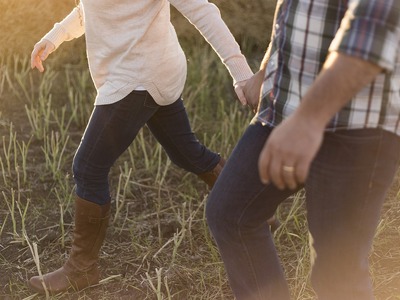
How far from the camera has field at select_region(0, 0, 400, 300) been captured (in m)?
2.97

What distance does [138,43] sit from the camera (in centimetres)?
258

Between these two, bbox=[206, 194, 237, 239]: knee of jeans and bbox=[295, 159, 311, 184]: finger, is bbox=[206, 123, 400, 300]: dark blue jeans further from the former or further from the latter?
bbox=[295, 159, 311, 184]: finger

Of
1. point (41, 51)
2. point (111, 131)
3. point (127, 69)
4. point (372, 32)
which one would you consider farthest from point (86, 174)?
point (372, 32)

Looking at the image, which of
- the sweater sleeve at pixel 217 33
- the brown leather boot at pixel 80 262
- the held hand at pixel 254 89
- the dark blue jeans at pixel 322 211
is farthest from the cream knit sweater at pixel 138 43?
the dark blue jeans at pixel 322 211

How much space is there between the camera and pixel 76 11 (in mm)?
2846

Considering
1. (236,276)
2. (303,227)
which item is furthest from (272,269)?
(303,227)

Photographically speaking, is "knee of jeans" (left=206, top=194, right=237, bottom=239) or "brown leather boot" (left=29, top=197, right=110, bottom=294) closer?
"knee of jeans" (left=206, top=194, right=237, bottom=239)

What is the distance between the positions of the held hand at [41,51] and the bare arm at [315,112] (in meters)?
1.44

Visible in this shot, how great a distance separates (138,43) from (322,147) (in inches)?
37.3

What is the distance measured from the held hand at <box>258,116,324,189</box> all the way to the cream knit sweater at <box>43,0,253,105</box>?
0.88m

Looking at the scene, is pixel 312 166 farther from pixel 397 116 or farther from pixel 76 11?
pixel 76 11

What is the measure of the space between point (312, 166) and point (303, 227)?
58.1 inches

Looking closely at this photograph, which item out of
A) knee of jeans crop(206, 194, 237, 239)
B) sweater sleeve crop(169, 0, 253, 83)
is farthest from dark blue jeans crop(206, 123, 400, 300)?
sweater sleeve crop(169, 0, 253, 83)

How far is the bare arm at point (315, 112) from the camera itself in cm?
159
